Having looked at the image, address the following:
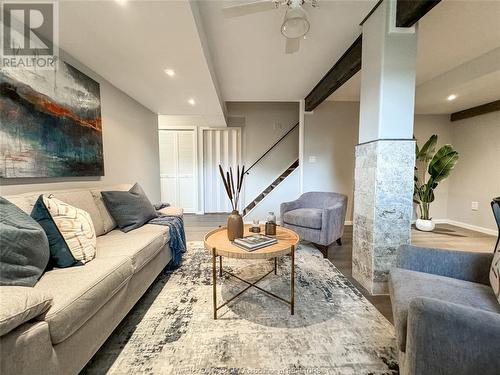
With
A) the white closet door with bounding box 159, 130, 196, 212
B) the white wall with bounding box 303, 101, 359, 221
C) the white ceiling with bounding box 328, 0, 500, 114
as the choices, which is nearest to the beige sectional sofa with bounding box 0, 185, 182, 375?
the white ceiling with bounding box 328, 0, 500, 114

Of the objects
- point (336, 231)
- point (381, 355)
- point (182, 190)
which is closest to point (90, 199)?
point (381, 355)

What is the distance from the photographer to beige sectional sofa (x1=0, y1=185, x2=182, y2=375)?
31.5 inches

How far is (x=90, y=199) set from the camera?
2.03 meters

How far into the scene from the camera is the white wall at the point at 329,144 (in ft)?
14.2

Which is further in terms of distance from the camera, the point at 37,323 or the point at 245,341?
the point at 245,341

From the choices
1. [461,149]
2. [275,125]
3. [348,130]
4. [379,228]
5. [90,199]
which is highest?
[275,125]

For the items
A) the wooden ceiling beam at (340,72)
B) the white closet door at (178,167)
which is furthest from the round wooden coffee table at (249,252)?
the white closet door at (178,167)

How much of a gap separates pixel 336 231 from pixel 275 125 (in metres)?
3.30

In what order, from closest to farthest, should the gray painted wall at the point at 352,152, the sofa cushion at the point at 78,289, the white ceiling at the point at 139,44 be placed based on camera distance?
the sofa cushion at the point at 78,289 < the white ceiling at the point at 139,44 < the gray painted wall at the point at 352,152

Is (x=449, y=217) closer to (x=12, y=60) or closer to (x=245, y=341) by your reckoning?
(x=245, y=341)

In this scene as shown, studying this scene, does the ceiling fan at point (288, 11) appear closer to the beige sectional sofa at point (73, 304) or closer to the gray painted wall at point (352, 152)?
the beige sectional sofa at point (73, 304)

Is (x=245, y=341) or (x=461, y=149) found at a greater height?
(x=461, y=149)

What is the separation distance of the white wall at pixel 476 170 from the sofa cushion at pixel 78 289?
17.8 feet

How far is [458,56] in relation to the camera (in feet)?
8.64
